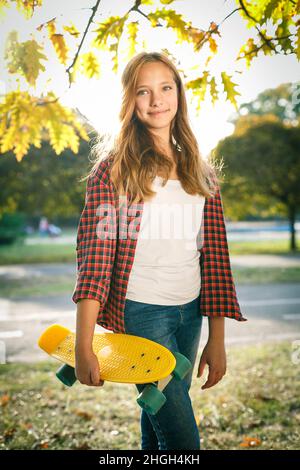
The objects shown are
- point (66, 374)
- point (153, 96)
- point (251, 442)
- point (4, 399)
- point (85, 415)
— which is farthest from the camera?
point (4, 399)

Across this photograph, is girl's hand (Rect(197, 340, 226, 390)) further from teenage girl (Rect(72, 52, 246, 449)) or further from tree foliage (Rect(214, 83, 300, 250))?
tree foliage (Rect(214, 83, 300, 250))

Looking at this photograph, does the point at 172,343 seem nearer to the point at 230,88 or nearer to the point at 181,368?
the point at 181,368

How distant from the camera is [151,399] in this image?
4.58 ft

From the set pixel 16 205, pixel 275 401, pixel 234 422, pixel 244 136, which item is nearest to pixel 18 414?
pixel 234 422

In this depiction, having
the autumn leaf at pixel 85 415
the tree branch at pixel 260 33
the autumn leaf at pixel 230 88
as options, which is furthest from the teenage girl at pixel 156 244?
the autumn leaf at pixel 85 415

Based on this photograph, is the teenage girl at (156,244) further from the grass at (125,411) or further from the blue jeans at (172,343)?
the grass at (125,411)

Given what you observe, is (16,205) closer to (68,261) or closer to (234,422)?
(68,261)

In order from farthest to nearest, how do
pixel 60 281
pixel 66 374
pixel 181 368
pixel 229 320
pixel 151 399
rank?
pixel 60 281
pixel 229 320
pixel 66 374
pixel 181 368
pixel 151 399

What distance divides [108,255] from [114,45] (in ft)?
3.42

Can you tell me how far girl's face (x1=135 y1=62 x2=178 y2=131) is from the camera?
1709mm

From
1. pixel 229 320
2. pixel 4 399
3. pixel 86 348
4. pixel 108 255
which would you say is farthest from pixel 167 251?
pixel 229 320
